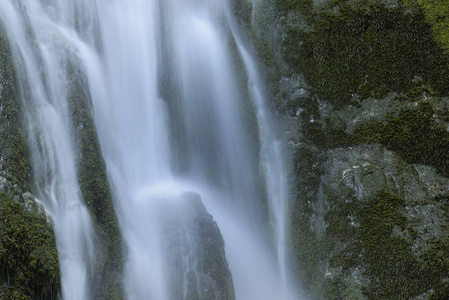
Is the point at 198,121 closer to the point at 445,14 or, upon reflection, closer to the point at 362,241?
the point at 362,241

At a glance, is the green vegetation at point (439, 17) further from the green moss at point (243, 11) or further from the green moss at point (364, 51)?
the green moss at point (243, 11)

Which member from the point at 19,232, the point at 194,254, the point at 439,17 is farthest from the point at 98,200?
the point at 439,17

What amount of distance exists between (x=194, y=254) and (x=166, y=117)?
2984 mm

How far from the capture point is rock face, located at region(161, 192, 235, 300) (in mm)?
7242

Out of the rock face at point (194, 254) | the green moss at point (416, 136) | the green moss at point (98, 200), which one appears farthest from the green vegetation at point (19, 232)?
the green moss at point (416, 136)

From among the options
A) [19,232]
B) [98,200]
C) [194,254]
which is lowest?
[19,232]

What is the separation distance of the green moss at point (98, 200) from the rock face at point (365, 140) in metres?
3.18

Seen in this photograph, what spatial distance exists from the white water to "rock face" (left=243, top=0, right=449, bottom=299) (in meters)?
0.63

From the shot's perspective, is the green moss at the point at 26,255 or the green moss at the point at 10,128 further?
the green moss at the point at 10,128

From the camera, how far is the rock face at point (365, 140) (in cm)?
748

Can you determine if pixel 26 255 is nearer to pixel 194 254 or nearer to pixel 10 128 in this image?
pixel 10 128

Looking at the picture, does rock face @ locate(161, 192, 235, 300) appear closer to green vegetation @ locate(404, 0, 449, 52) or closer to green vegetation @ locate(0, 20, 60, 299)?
green vegetation @ locate(0, 20, 60, 299)

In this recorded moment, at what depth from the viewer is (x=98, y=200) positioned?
697 centimetres

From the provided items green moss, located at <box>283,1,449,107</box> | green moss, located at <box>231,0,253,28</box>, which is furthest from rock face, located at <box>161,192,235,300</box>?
green moss, located at <box>231,0,253,28</box>
